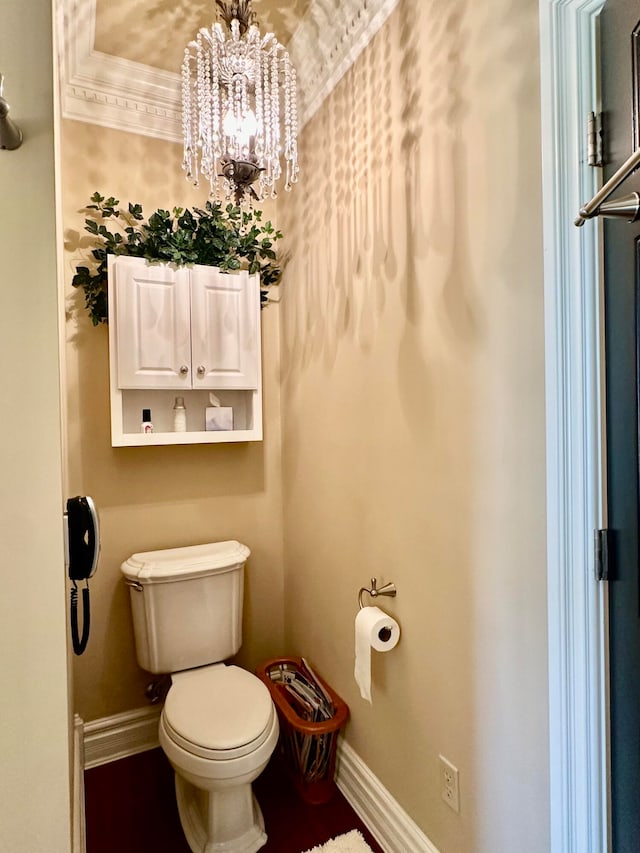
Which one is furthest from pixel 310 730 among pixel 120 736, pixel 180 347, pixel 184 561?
pixel 180 347

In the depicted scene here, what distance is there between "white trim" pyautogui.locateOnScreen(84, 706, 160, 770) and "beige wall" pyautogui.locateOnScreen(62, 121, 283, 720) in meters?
0.05

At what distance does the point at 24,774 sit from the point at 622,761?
117cm

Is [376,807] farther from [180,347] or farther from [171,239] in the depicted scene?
[171,239]

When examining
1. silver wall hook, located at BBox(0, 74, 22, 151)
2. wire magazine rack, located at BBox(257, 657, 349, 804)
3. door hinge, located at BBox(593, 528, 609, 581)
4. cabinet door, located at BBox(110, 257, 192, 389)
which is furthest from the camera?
cabinet door, located at BBox(110, 257, 192, 389)

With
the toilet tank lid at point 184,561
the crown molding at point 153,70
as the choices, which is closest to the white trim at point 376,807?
the toilet tank lid at point 184,561

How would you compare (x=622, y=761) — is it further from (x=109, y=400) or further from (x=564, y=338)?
(x=109, y=400)

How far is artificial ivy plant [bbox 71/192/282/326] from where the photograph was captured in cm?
193

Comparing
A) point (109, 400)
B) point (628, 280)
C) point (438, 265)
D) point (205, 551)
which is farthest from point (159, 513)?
point (628, 280)

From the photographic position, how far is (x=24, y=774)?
34.5 inches

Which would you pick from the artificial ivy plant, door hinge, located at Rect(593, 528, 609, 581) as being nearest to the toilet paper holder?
door hinge, located at Rect(593, 528, 609, 581)

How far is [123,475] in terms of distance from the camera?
2059 millimetres

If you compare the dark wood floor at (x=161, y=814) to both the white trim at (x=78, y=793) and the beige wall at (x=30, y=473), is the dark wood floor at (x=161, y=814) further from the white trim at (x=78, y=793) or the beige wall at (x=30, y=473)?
the beige wall at (x=30, y=473)

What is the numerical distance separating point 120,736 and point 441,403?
2003mm

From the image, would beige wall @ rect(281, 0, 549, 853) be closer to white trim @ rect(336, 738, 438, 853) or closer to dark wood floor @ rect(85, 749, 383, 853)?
white trim @ rect(336, 738, 438, 853)
